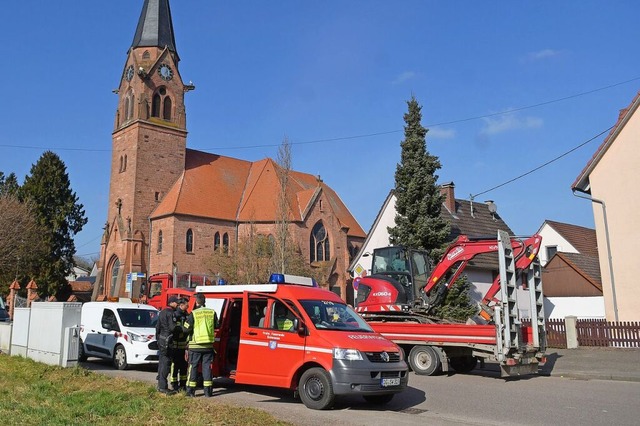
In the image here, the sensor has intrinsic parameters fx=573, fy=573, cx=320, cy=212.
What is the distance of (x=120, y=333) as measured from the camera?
1489 cm

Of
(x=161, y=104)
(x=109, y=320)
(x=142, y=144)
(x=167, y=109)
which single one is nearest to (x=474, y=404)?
(x=109, y=320)

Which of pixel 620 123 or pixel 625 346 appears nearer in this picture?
pixel 625 346

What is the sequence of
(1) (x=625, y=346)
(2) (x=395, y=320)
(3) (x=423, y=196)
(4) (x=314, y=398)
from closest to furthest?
(4) (x=314, y=398) → (2) (x=395, y=320) → (1) (x=625, y=346) → (3) (x=423, y=196)

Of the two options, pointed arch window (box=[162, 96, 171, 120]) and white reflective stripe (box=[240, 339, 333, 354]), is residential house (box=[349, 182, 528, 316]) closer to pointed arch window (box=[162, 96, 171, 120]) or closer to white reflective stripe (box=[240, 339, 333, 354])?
white reflective stripe (box=[240, 339, 333, 354])

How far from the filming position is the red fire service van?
8.98 meters

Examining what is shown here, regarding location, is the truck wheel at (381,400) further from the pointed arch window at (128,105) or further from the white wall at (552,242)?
the pointed arch window at (128,105)

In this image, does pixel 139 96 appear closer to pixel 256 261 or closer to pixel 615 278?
pixel 256 261

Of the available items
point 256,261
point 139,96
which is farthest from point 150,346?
point 139,96

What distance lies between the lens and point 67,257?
51875 mm

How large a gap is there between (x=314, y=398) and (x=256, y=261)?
104ft

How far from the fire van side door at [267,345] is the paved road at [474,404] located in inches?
17.3

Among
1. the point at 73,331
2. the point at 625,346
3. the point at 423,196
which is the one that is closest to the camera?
the point at 73,331

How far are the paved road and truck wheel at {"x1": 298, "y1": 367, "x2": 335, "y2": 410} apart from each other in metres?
0.14

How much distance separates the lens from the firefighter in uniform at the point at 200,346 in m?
9.85
